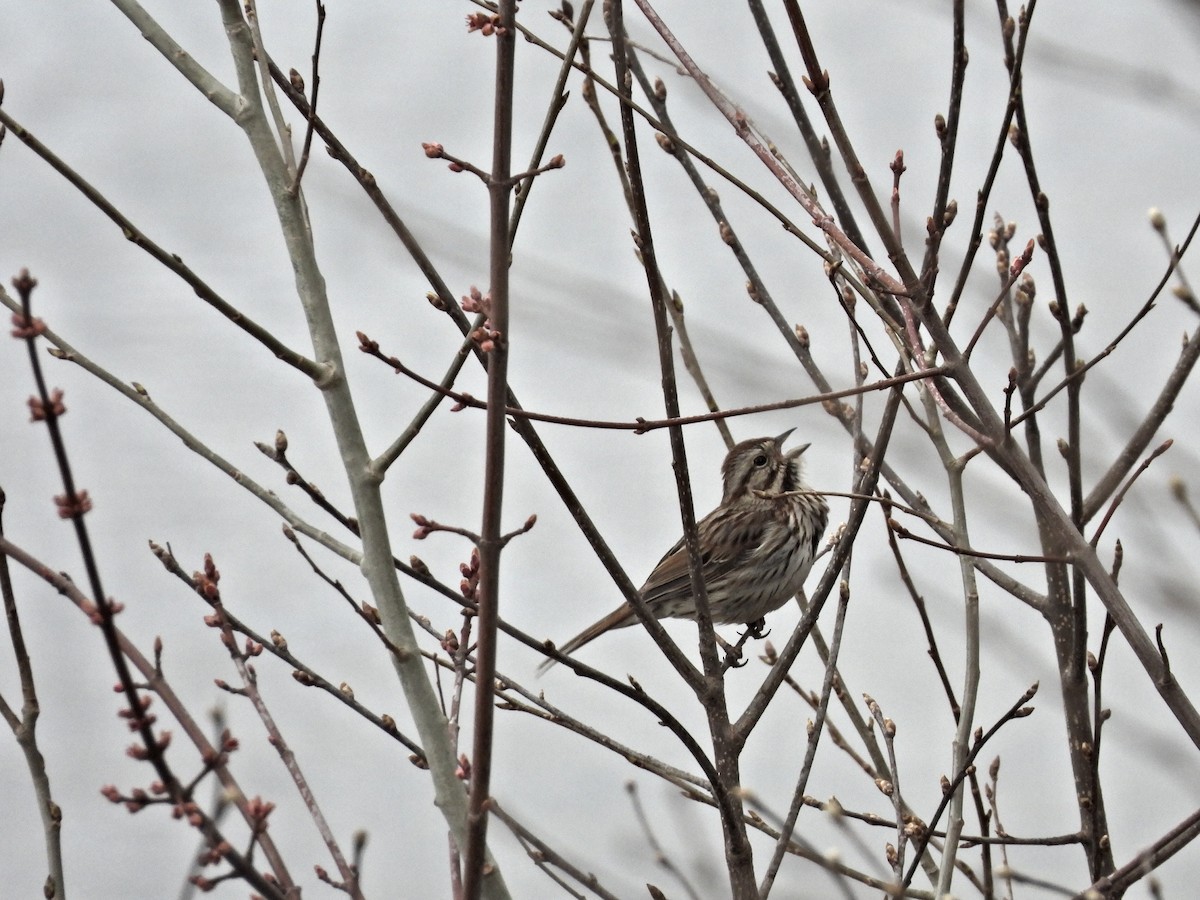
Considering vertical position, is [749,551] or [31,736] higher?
[749,551]

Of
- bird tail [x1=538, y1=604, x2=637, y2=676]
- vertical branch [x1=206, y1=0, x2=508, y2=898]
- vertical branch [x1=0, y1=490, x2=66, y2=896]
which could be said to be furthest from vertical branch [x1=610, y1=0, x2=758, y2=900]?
bird tail [x1=538, y1=604, x2=637, y2=676]

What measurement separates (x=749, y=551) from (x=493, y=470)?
4.34m

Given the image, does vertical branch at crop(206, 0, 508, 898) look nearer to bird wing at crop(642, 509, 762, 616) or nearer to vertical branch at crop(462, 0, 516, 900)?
vertical branch at crop(462, 0, 516, 900)

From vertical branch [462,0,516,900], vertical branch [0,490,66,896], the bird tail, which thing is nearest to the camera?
vertical branch [462,0,516,900]

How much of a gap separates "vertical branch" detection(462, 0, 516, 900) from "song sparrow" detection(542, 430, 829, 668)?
12.5 ft

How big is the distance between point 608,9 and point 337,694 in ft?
4.89

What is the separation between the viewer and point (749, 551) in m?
6.25

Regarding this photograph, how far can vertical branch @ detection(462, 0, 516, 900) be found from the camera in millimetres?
1950

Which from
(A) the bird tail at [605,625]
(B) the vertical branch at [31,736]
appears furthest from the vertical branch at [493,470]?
(A) the bird tail at [605,625]

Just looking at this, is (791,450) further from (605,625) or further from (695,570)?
(695,570)

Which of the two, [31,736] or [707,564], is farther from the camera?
[707,564]

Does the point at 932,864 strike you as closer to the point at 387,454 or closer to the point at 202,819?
the point at 387,454

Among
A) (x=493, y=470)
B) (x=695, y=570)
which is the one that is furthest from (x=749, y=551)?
(x=493, y=470)

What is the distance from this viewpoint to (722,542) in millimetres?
6359
